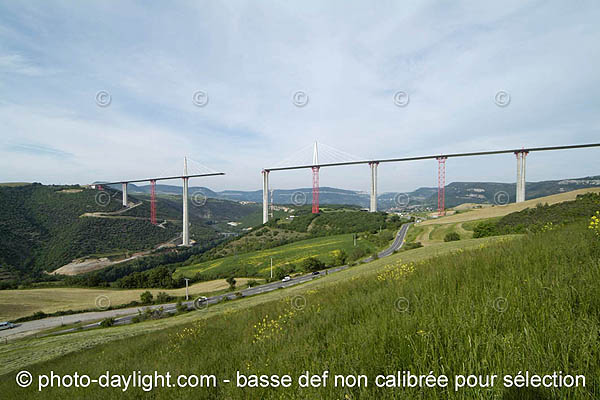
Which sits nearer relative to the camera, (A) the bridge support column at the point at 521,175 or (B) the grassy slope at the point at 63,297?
(B) the grassy slope at the point at 63,297

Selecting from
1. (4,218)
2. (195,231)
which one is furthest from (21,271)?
(195,231)

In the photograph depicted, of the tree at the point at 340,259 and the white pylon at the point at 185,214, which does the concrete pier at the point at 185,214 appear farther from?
the tree at the point at 340,259

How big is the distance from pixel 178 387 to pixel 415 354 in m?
3.72

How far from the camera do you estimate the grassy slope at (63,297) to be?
46719 millimetres

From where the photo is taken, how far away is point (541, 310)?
2.58 meters

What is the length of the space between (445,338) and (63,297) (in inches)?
2942

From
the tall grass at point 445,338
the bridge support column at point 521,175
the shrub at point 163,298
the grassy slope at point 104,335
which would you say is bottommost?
the shrub at point 163,298

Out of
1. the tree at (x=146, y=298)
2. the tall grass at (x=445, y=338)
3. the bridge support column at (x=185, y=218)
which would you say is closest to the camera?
the tall grass at (x=445, y=338)

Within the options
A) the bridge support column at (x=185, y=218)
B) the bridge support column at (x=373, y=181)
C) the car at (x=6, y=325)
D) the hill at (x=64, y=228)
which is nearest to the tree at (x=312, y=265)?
the car at (x=6, y=325)

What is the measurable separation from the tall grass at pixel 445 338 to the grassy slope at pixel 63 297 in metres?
50.6

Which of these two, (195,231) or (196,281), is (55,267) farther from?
(195,231)

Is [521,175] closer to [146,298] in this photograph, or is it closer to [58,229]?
[146,298]

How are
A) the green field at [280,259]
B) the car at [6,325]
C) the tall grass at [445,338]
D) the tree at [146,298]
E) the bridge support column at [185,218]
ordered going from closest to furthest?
the tall grass at [445,338], the car at [6,325], the tree at [146,298], the green field at [280,259], the bridge support column at [185,218]

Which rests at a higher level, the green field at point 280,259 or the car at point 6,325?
the green field at point 280,259
